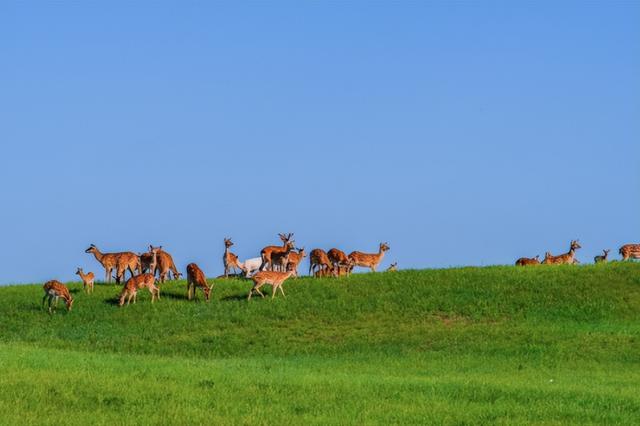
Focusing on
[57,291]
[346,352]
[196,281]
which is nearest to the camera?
[346,352]

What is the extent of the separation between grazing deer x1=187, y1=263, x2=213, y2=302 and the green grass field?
51cm

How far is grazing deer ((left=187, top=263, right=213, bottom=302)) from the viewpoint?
138ft

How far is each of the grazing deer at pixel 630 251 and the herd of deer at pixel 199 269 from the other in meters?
10.7

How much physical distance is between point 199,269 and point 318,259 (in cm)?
631

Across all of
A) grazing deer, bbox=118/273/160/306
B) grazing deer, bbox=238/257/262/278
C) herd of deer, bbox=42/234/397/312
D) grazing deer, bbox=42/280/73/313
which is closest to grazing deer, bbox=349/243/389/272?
herd of deer, bbox=42/234/397/312

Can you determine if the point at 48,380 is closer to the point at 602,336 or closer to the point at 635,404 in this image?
the point at 635,404

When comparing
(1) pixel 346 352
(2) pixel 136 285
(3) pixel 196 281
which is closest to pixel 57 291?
(2) pixel 136 285

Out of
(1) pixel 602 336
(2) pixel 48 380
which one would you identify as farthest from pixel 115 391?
(1) pixel 602 336

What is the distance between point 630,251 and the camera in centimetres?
5169

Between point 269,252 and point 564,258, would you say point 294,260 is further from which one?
point 564,258

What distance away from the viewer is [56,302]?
4200 centimetres

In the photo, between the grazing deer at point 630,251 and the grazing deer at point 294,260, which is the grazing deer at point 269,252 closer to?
the grazing deer at point 294,260

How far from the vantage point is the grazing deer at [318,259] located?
46750 mm

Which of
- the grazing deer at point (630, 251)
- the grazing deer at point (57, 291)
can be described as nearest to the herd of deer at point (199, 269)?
the grazing deer at point (57, 291)
